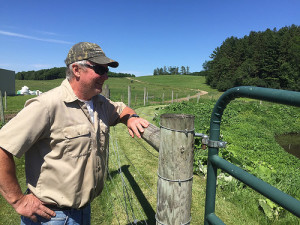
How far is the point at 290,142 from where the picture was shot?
44.5 ft

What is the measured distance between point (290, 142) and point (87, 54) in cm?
1508

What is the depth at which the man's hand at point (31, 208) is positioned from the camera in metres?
1.73

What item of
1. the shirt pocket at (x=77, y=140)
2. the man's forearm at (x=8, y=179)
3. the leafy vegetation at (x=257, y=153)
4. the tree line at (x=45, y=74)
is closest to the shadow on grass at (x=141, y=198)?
the leafy vegetation at (x=257, y=153)

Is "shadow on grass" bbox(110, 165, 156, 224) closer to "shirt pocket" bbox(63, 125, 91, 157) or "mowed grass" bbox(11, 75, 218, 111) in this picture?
"shirt pocket" bbox(63, 125, 91, 157)

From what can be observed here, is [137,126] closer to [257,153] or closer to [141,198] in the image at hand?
[141,198]

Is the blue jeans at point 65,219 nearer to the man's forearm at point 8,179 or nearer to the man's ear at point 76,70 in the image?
the man's forearm at point 8,179

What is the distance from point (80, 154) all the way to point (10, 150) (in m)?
0.52

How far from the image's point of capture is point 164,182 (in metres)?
1.49

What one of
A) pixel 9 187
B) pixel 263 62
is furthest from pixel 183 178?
pixel 263 62

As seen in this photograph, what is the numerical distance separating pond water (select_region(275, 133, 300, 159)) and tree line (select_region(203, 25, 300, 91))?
39.9 metres

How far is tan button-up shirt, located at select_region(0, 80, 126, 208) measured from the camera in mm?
1684

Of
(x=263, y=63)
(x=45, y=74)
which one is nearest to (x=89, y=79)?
(x=263, y=63)

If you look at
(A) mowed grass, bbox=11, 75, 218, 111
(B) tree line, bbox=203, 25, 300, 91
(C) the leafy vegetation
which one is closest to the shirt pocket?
(C) the leafy vegetation

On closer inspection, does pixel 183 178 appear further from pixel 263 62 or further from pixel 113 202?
pixel 263 62
